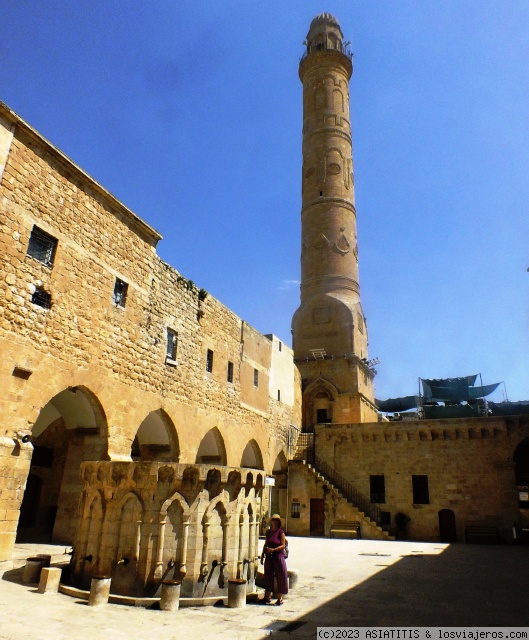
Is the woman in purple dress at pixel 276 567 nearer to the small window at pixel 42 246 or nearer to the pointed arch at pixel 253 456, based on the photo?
the small window at pixel 42 246

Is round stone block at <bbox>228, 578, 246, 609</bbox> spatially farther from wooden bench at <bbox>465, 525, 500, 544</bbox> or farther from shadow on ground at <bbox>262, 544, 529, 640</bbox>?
wooden bench at <bbox>465, 525, 500, 544</bbox>

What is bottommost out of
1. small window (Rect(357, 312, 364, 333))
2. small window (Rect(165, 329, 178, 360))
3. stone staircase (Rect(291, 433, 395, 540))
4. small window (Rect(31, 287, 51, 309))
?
stone staircase (Rect(291, 433, 395, 540))

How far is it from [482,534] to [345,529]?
506cm

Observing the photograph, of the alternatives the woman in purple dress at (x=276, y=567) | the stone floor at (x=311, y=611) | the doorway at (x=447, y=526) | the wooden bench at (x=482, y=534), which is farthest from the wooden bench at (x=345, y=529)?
the woman in purple dress at (x=276, y=567)

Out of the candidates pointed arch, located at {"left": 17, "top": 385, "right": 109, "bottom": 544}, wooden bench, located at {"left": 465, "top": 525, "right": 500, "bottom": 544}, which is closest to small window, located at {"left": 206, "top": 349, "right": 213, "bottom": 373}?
pointed arch, located at {"left": 17, "top": 385, "right": 109, "bottom": 544}

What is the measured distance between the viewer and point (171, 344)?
13539 millimetres

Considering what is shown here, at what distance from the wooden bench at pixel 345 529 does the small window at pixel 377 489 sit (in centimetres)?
170

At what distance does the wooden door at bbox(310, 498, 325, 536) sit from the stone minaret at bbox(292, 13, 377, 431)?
4984 mm

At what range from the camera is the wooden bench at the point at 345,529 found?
1817 centimetres

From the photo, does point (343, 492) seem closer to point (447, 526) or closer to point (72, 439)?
point (447, 526)

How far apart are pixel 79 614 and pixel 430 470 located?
55.5ft

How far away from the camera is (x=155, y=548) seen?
234 inches

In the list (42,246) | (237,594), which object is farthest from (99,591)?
(42,246)

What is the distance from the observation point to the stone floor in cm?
455
